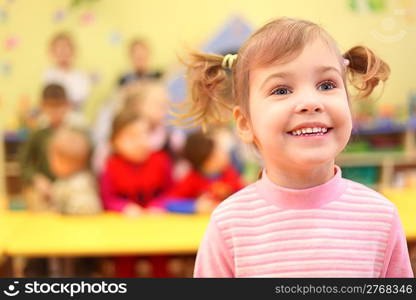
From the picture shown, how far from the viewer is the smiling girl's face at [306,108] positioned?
1.86ft

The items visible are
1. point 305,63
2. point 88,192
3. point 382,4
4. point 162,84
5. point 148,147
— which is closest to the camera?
point 305,63

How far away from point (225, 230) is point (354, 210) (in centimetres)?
14

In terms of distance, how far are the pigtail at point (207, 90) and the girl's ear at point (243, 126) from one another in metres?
0.02

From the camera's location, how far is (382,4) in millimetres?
765

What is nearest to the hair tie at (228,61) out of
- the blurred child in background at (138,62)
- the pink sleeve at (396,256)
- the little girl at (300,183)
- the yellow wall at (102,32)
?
the little girl at (300,183)

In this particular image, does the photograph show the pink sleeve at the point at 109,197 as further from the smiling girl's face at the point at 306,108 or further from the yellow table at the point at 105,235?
the smiling girl's face at the point at 306,108

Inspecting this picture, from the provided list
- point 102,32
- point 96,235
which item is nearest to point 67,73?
point 102,32

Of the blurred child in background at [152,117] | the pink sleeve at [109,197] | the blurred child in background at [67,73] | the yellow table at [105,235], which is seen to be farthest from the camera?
the blurred child in background at [67,73]

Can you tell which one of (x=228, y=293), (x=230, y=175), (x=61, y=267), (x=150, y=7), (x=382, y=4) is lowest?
(x=61, y=267)

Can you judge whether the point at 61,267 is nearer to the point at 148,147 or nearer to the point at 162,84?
the point at 148,147

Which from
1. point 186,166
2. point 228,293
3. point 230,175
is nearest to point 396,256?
point 228,293

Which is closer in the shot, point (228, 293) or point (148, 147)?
point (228, 293)

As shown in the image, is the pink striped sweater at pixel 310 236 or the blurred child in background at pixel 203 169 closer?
the pink striped sweater at pixel 310 236

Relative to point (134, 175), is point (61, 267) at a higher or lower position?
lower
